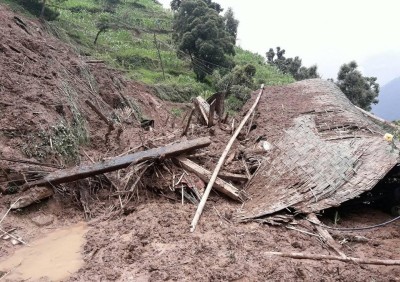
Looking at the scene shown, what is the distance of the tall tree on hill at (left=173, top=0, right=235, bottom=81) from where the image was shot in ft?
74.2

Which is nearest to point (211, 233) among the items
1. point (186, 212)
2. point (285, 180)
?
point (186, 212)

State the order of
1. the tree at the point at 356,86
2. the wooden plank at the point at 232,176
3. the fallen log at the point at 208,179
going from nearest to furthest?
the fallen log at the point at 208,179 → the wooden plank at the point at 232,176 → the tree at the point at 356,86

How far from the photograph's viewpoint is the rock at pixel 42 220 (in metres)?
6.37

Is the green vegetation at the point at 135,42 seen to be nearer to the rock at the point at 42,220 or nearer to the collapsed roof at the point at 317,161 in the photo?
the collapsed roof at the point at 317,161

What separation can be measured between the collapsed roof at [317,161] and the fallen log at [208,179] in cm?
25

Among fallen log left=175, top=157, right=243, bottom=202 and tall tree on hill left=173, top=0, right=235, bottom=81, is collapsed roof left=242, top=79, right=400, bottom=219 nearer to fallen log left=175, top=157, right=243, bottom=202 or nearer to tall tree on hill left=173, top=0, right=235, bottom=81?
fallen log left=175, top=157, right=243, bottom=202

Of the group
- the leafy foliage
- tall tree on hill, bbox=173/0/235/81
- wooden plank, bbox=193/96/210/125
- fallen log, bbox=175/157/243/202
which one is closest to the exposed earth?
fallen log, bbox=175/157/243/202

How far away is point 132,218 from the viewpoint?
6.12 metres

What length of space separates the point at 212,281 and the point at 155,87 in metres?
15.2

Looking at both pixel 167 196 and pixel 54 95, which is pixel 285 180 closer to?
pixel 167 196

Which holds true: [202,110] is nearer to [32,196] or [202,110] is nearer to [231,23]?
[32,196]

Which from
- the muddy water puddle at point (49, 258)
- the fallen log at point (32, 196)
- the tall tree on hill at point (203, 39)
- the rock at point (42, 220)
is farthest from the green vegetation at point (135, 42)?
the muddy water puddle at point (49, 258)

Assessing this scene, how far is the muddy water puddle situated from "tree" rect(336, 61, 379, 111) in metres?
19.4

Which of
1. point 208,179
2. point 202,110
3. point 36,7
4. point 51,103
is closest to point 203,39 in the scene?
point 36,7
